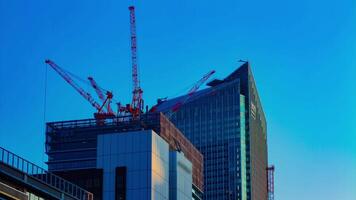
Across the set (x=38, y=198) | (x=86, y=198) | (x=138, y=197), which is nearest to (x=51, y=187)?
(x=38, y=198)

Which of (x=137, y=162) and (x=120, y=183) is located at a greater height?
(x=137, y=162)

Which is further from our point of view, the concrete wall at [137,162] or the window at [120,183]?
the window at [120,183]

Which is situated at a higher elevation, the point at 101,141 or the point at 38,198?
the point at 101,141

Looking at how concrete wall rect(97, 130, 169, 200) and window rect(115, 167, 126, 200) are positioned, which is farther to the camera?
window rect(115, 167, 126, 200)

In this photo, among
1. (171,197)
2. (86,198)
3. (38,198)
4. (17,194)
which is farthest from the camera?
(171,197)

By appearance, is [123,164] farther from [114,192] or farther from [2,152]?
[2,152]

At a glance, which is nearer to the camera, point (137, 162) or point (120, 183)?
point (120, 183)

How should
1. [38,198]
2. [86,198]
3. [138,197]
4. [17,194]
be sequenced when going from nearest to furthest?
[17,194]
[38,198]
[86,198]
[138,197]

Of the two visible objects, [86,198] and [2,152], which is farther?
[86,198]

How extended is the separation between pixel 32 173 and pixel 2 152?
8.49 m

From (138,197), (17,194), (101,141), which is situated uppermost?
(101,141)

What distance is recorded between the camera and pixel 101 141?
19488cm

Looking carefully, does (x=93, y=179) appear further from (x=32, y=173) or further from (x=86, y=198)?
(x=32, y=173)

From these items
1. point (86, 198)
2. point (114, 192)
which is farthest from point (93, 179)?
point (86, 198)
